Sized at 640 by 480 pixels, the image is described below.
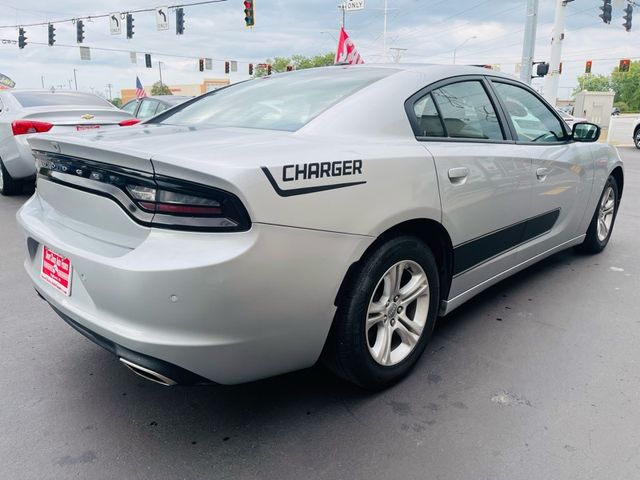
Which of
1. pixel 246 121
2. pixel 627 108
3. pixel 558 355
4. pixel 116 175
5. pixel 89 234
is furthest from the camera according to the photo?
pixel 627 108

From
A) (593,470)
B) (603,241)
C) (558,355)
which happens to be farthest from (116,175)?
(603,241)

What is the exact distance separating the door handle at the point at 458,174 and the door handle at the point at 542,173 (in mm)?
883

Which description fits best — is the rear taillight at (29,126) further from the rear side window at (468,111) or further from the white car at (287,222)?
the rear side window at (468,111)

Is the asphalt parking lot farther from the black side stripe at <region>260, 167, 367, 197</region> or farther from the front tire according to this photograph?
the black side stripe at <region>260, 167, 367, 197</region>

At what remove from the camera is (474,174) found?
2.66m

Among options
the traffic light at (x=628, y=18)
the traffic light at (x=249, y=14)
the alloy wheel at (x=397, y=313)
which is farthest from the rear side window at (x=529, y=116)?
the traffic light at (x=628, y=18)

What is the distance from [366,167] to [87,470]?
5.16ft

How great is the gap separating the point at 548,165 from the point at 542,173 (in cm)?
12

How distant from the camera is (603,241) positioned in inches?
186

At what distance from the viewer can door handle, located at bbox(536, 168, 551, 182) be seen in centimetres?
324

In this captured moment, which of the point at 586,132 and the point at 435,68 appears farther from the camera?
the point at 586,132

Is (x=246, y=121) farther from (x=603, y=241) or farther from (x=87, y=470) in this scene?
(x=603, y=241)

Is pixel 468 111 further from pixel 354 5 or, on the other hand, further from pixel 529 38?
pixel 354 5

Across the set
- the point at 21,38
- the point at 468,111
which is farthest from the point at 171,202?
the point at 21,38
